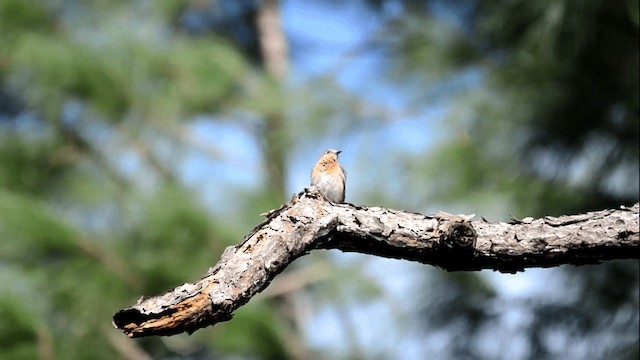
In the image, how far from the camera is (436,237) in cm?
117

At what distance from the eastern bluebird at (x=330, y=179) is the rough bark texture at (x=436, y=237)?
648mm

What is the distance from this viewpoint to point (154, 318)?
1021mm

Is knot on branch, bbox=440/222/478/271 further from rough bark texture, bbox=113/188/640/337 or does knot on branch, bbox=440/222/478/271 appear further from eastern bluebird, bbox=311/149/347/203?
eastern bluebird, bbox=311/149/347/203

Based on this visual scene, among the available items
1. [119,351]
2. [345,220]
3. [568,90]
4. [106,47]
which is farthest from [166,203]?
[345,220]

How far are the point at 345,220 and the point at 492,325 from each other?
157 cm

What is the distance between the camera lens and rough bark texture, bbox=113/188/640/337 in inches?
44.3

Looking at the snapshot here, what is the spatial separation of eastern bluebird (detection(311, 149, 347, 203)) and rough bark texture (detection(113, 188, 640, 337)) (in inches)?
25.5

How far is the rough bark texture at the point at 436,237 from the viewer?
1.12 m

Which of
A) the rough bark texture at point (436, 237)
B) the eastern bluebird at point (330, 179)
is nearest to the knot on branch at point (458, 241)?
the rough bark texture at point (436, 237)

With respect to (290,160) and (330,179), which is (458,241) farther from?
(290,160)

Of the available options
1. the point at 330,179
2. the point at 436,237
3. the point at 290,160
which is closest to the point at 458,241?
the point at 436,237

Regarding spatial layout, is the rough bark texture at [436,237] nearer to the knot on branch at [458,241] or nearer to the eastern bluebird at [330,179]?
the knot on branch at [458,241]

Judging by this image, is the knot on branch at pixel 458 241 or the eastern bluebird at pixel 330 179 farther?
the eastern bluebird at pixel 330 179

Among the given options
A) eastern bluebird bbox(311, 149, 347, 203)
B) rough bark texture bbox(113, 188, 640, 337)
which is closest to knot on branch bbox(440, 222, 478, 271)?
rough bark texture bbox(113, 188, 640, 337)
